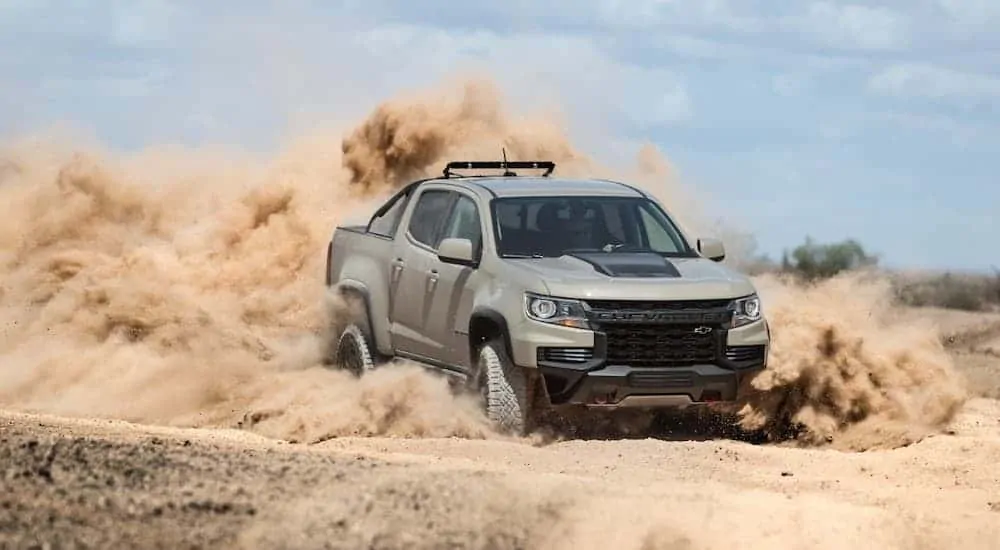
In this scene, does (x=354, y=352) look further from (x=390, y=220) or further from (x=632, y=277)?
(x=632, y=277)

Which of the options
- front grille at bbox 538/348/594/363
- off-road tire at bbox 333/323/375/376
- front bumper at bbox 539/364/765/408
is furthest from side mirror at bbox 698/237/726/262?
off-road tire at bbox 333/323/375/376

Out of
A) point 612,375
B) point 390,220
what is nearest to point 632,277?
point 612,375

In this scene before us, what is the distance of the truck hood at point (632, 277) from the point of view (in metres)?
11.8

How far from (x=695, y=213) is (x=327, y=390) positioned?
7181 millimetres

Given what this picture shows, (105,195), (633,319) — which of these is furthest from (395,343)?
(105,195)

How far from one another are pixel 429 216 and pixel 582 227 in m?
1.40

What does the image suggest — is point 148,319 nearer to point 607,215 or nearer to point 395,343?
point 395,343

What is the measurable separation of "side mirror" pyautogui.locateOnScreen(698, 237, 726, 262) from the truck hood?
295 mm

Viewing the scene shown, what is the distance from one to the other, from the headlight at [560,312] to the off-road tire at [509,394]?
0.40 metres

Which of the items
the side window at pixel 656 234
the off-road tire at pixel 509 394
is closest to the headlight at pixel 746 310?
the side window at pixel 656 234

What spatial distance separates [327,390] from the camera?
13.4m

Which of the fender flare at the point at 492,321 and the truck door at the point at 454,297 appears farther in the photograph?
the truck door at the point at 454,297

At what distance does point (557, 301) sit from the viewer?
11.7 metres

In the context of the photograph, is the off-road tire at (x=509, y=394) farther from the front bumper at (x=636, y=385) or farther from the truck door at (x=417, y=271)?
the truck door at (x=417, y=271)
